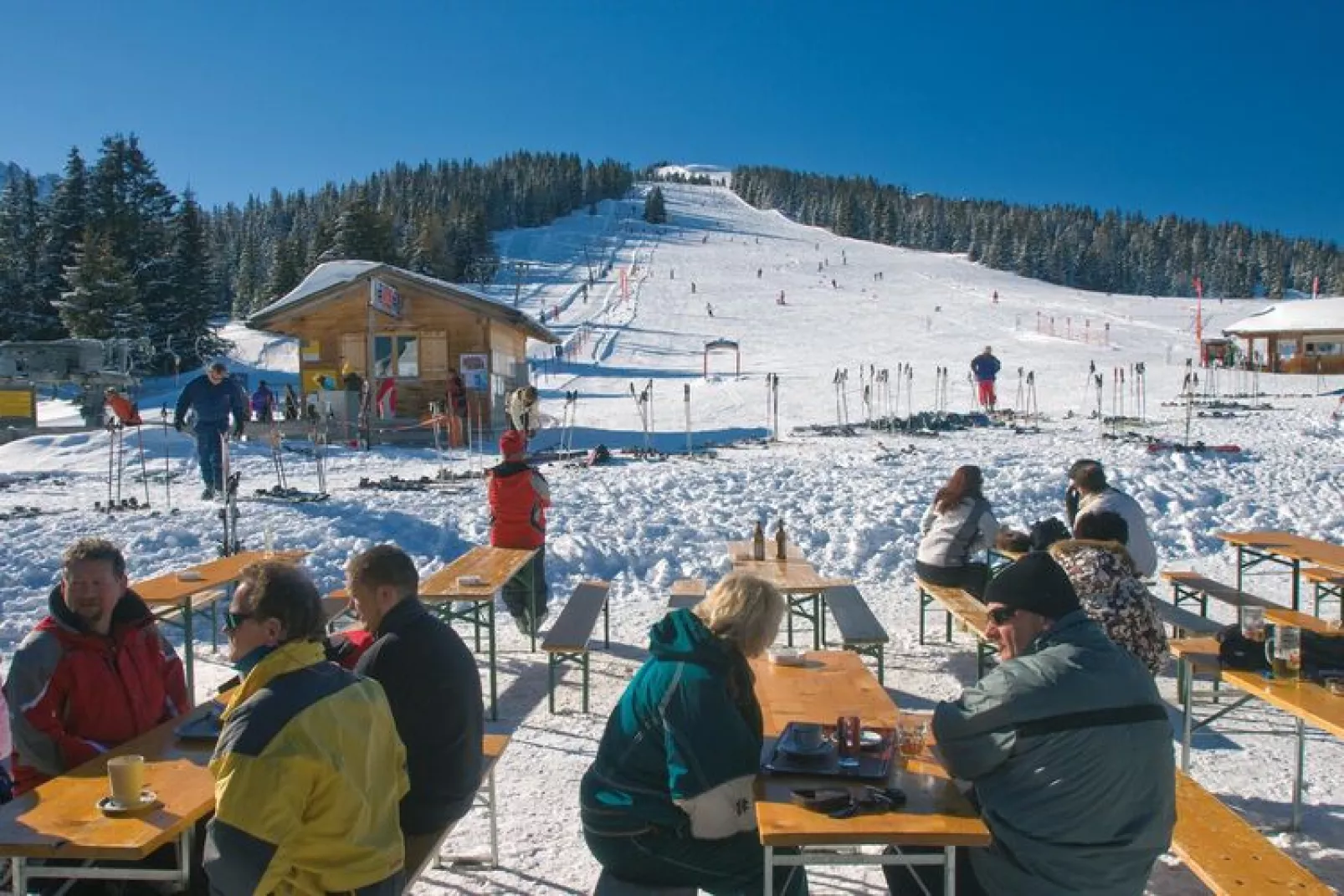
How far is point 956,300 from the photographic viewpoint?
58688 millimetres

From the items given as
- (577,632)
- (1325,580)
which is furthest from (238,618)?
(1325,580)

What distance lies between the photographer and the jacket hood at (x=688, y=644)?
3.00 metres

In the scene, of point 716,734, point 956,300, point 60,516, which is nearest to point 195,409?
point 60,516

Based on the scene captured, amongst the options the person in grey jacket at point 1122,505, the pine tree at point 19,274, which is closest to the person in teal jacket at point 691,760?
the person in grey jacket at point 1122,505

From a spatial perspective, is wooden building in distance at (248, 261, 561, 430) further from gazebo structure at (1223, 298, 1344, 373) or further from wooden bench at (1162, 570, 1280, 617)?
gazebo structure at (1223, 298, 1344, 373)

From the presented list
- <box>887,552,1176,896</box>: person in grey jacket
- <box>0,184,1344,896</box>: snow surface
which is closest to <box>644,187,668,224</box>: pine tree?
<box>0,184,1344,896</box>: snow surface

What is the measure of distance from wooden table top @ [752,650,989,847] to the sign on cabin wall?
18.2 meters

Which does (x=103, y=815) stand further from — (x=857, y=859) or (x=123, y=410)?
(x=123, y=410)

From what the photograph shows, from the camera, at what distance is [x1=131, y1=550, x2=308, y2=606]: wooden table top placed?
577cm

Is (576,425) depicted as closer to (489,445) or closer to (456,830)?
(489,445)

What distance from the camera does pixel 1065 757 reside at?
2754 mm

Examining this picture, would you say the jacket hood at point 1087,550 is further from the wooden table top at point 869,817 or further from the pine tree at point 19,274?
the pine tree at point 19,274

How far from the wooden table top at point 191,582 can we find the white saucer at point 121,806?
251 cm

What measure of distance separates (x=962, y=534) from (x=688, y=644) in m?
4.85
